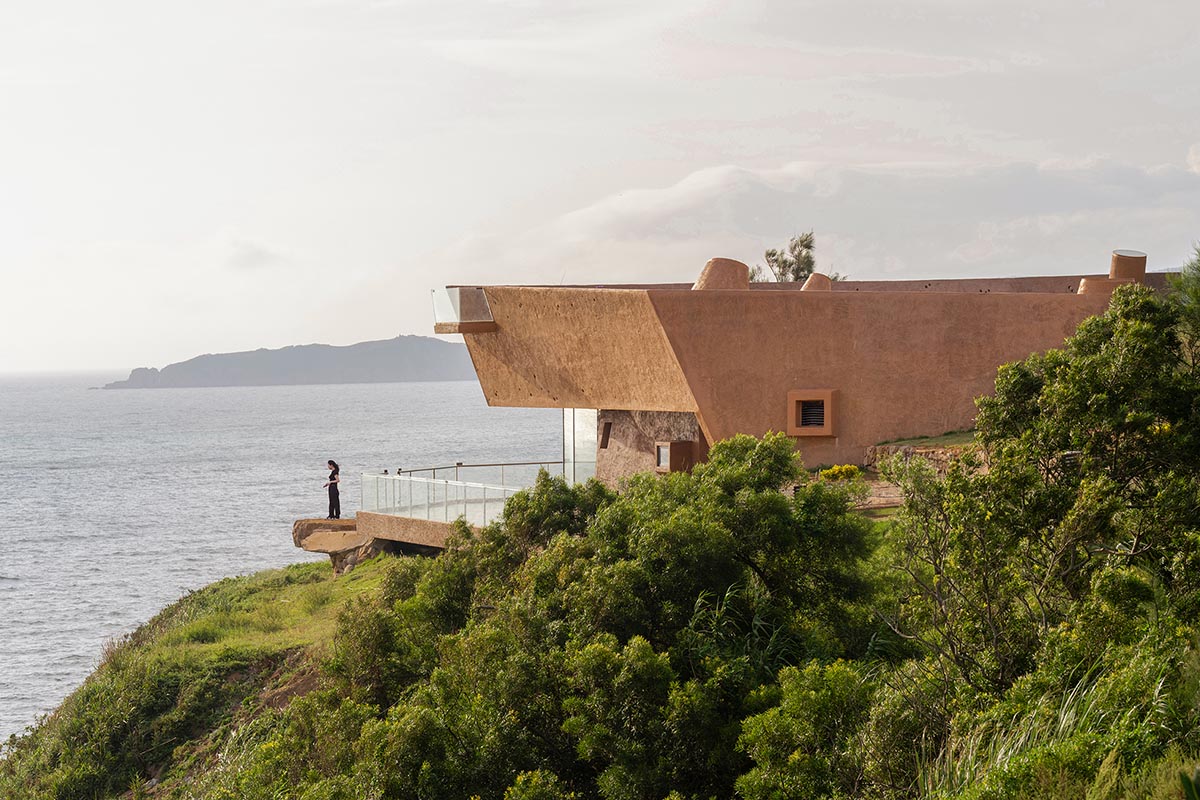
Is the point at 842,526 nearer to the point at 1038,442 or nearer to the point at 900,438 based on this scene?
the point at 1038,442

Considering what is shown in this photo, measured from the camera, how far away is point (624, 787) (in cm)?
1032

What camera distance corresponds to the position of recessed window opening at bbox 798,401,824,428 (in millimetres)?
21375

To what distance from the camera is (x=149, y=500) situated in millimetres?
75312

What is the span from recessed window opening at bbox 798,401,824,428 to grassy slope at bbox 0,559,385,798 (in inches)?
404

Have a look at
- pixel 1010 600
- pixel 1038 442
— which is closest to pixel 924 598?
pixel 1010 600

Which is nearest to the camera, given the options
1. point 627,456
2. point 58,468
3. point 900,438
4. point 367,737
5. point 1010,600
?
point 1010,600

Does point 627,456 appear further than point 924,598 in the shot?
Yes

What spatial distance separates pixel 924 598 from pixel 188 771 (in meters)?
15.1

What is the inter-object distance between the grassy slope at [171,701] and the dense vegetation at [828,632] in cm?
696

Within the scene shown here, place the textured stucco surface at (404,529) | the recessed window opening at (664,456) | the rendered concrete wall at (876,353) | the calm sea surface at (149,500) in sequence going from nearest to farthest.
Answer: the rendered concrete wall at (876,353), the recessed window opening at (664,456), the textured stucco surface at (404,529), the calm sea surface at (149,500)

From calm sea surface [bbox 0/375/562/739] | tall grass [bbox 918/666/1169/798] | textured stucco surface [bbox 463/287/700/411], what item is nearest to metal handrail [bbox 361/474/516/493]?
textured stucco surface [bbox 463/287/700/411]

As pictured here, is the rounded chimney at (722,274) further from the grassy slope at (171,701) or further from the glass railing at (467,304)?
the grassy slope at (171,701)

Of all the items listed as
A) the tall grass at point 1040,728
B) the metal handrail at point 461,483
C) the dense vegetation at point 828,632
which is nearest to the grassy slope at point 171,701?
the metal handrail at point 461,483

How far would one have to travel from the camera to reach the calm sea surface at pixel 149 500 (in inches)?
1526
